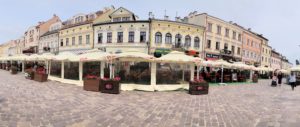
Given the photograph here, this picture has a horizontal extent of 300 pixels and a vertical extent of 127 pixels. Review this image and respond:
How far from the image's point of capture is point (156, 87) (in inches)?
523

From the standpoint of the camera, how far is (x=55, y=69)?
1734 centimetres

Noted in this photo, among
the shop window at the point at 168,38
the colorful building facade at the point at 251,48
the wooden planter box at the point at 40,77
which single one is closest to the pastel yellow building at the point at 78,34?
the shop window at the point at 168,38

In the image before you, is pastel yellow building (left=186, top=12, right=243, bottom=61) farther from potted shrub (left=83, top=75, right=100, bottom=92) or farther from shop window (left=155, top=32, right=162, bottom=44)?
potted shrub (left=83, top=75, right=100, bottom=92)

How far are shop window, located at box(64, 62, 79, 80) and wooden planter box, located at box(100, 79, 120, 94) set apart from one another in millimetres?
4348

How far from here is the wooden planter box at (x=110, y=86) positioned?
11.3 m

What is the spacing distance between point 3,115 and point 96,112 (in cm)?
247

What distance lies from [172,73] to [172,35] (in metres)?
15.5

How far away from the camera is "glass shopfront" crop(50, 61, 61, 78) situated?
1683 centimetres

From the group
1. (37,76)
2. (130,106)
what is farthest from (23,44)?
(130,106)

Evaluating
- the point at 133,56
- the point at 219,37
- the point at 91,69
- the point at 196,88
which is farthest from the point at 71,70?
the point at 219,37

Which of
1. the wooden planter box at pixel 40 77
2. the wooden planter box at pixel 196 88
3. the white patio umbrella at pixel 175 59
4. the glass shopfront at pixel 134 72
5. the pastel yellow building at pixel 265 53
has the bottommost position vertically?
the wooden planter box at pixel 196 88

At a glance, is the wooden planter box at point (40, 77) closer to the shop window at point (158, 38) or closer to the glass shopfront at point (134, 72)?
the glass shopfront at point (134, 72)

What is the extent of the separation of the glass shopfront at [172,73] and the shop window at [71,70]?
576 cm

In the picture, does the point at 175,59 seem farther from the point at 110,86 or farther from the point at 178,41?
the point at 178,41
